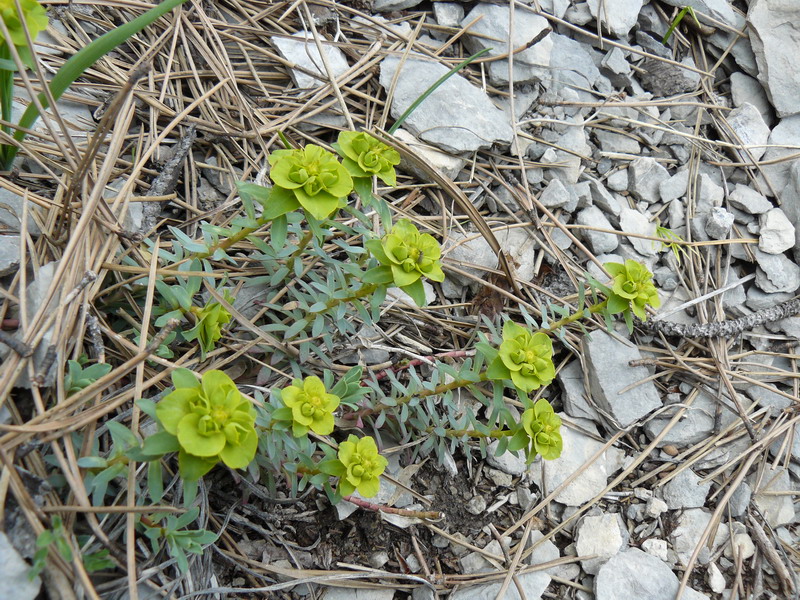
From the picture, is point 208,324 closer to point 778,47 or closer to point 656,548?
point 656,548

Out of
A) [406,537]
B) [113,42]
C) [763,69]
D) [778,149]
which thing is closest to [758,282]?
[778,149]

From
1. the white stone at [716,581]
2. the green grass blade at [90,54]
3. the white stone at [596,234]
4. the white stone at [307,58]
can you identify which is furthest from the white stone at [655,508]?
the green grass blade at [90,54]

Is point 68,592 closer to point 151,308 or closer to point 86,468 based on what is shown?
point 86,468

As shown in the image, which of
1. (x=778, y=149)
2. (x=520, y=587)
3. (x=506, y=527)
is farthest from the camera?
(x=778, y=149)

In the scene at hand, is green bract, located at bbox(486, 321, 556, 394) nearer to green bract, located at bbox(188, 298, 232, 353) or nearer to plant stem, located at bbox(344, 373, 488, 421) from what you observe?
plant stem, located at bbox(344, 373, 488, 421)

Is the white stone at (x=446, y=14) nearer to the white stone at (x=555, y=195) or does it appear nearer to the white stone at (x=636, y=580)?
the white stone at (x=555, y=195)
